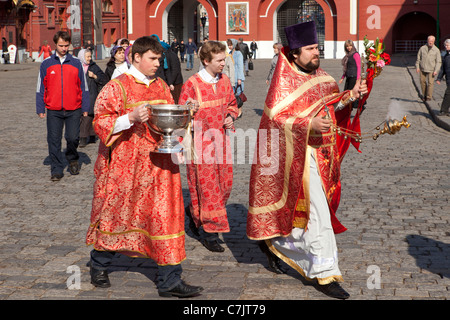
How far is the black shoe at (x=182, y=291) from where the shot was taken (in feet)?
16.7

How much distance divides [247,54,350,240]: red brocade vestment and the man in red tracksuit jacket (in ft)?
15.2

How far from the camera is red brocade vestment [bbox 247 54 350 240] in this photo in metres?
5.37

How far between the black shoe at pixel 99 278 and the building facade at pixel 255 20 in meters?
37.0

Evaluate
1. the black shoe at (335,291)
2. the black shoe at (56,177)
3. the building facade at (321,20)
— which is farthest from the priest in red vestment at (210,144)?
the building facade at (321,20)

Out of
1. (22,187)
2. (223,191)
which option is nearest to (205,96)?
(223,191)

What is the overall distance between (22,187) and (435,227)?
496 centimetres

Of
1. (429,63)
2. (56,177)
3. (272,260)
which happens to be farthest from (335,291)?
(429,63)

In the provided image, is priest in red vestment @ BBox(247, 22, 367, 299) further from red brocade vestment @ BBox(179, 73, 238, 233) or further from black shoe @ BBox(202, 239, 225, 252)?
red brocade vestment @ BBox(179, 73, 238, 233)

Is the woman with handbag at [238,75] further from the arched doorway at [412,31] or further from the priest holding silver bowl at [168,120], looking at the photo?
the arched doorway at [412,31]

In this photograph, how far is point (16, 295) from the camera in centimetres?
514

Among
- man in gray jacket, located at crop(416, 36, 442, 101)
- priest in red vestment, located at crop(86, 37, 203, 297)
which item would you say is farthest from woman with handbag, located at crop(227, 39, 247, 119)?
priest in red vestment, located at crop(86, 37, 203, 297)

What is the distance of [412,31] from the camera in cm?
4469

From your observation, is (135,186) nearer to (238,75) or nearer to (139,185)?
(139,185)

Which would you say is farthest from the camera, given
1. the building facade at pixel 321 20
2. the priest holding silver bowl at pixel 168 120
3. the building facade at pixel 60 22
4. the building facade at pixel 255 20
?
the building facade at pixel 321 20
